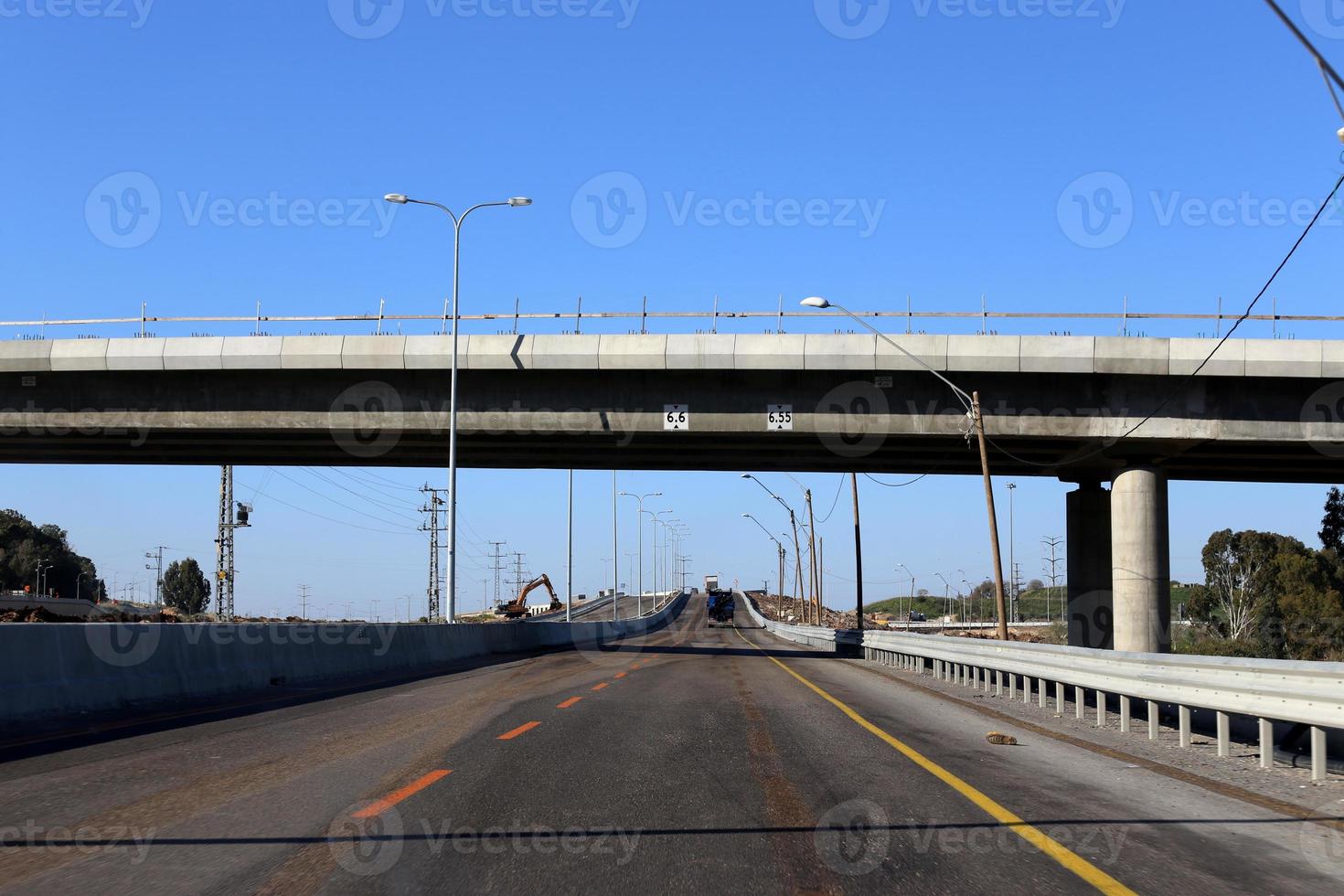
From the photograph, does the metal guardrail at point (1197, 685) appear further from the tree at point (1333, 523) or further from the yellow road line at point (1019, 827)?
the tree at point (1333, 523)

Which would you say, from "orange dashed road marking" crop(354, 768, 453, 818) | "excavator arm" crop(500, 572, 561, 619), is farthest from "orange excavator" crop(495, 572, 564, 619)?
"orange dashed road marking" crop(354, 768, 453, 818)

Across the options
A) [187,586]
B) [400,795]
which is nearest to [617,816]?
[400,795]

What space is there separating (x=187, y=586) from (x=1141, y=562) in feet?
612

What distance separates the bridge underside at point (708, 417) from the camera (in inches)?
1257

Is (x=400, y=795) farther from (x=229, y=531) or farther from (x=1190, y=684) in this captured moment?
(x=229, y=531)

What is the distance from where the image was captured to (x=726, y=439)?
1412 inches

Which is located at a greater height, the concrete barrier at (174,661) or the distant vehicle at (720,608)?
the concrete barrier at (174,661)

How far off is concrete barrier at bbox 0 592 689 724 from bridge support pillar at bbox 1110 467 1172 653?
18372 mm

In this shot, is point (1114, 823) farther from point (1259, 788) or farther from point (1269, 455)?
point (1269, 455)

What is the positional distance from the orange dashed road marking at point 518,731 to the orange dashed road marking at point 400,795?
7.68 ft

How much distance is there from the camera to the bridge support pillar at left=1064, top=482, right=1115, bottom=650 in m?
36.8

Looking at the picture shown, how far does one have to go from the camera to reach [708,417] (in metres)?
34.0

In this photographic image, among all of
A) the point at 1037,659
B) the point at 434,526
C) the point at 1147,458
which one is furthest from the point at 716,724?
the point at 434,526

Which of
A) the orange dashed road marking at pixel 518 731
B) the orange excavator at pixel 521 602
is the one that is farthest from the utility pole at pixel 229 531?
the orange dashed road marking at pixel 518 731
